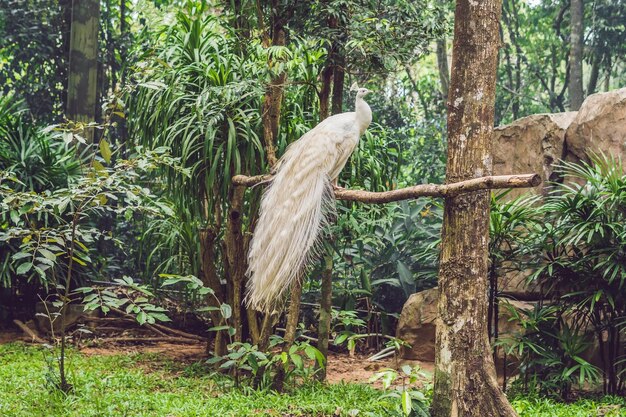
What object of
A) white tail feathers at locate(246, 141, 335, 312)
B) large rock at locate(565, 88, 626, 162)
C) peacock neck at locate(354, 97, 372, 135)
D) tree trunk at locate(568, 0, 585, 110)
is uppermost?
tree trunk at locate(568, 0, 585, 110)

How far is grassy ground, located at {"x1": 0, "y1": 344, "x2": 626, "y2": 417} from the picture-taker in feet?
10.8

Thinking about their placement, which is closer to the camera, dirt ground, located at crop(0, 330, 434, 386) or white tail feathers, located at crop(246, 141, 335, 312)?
white tail feathers, located at crop(246, 141, 335, 312)

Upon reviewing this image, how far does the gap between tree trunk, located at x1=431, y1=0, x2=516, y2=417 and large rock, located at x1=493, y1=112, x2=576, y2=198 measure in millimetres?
2249

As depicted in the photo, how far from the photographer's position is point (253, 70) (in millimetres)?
4129

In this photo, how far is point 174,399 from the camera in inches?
140

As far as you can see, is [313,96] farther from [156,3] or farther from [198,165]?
[156,3]

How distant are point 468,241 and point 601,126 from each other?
246 cm

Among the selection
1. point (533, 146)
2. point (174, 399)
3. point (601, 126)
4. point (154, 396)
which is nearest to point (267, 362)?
point (174, 399)

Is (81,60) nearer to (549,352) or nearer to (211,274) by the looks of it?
(211,274)

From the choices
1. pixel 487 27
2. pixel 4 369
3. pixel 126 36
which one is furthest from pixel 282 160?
pixel 126 36

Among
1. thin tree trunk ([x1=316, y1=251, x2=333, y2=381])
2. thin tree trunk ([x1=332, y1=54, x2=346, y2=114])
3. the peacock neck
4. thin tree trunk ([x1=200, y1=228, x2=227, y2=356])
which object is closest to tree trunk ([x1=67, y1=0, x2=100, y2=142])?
thin tree trunk ([x1=200, y1=228, x2=227, y2=356])

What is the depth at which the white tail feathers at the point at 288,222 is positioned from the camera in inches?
134

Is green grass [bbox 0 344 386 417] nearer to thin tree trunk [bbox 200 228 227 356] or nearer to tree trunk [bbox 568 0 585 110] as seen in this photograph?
thin tree trunk [bbox 200 228 227 356]

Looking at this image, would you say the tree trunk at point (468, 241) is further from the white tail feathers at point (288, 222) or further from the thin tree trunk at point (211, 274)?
the thin tree trunk at point (211, 274)
